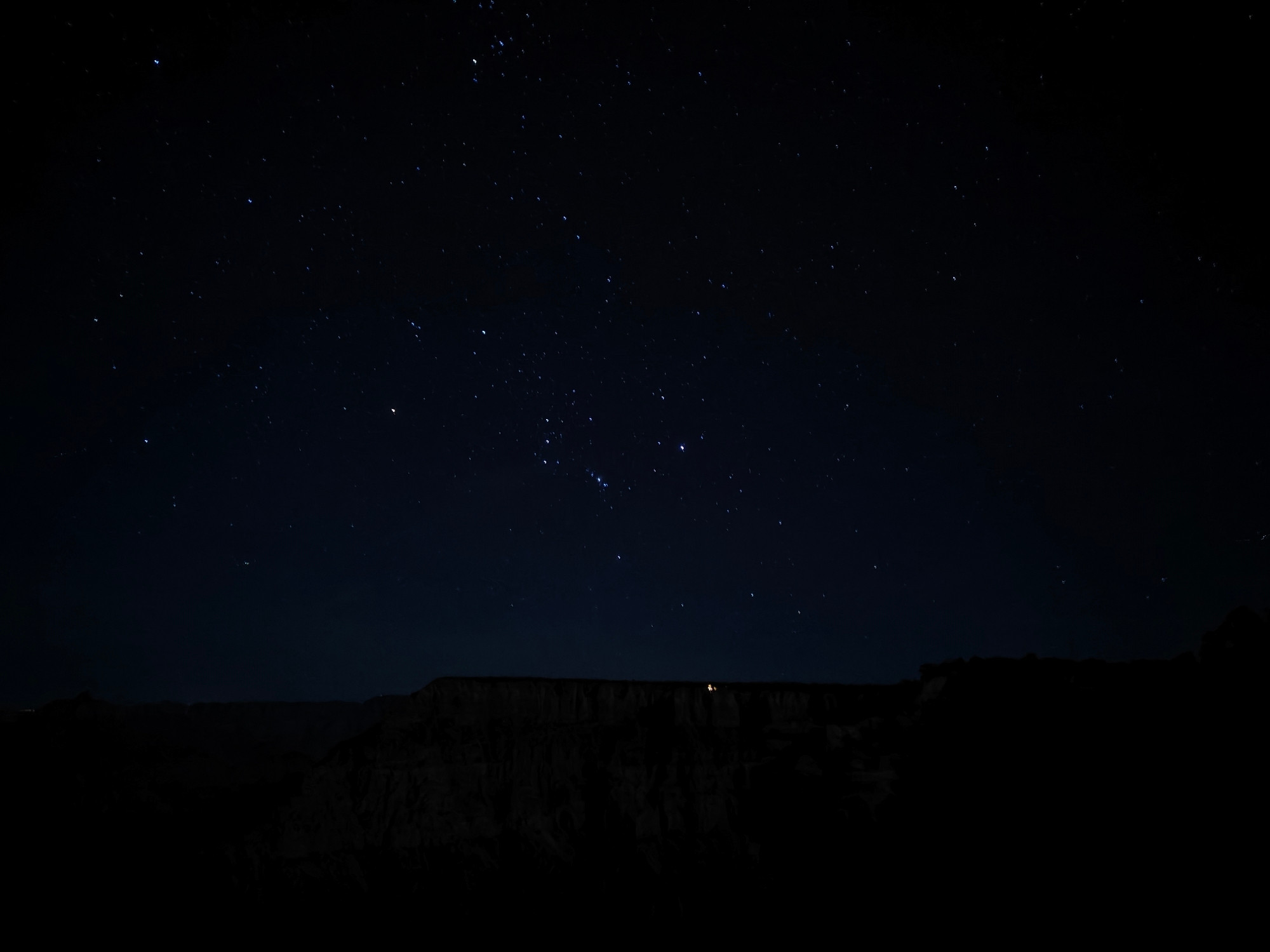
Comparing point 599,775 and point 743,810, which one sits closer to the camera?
point 743,810

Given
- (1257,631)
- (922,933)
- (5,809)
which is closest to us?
(922,933)

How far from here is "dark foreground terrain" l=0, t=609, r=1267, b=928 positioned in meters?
19.9

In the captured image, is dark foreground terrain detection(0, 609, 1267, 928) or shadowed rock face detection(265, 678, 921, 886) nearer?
dark foreground terrain detection(0, 609, 1267, 928)

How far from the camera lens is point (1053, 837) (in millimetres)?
20391

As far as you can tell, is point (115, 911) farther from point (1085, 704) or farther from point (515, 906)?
point (1085, 704)

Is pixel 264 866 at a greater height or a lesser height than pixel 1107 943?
lesser

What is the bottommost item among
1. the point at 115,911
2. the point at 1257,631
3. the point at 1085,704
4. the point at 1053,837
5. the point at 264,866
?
the point at 115,911

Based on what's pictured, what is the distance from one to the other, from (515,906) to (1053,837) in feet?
63.4

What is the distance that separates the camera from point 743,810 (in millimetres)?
29359

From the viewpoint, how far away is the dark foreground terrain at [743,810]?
19922 millimetres

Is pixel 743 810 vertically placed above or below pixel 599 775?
below

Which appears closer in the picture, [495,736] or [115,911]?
[115,911]

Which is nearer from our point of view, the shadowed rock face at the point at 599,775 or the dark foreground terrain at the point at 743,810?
the dark foreground terrain at the point at 743,810

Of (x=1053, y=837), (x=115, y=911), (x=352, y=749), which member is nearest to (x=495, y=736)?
(x=352, y=749)
